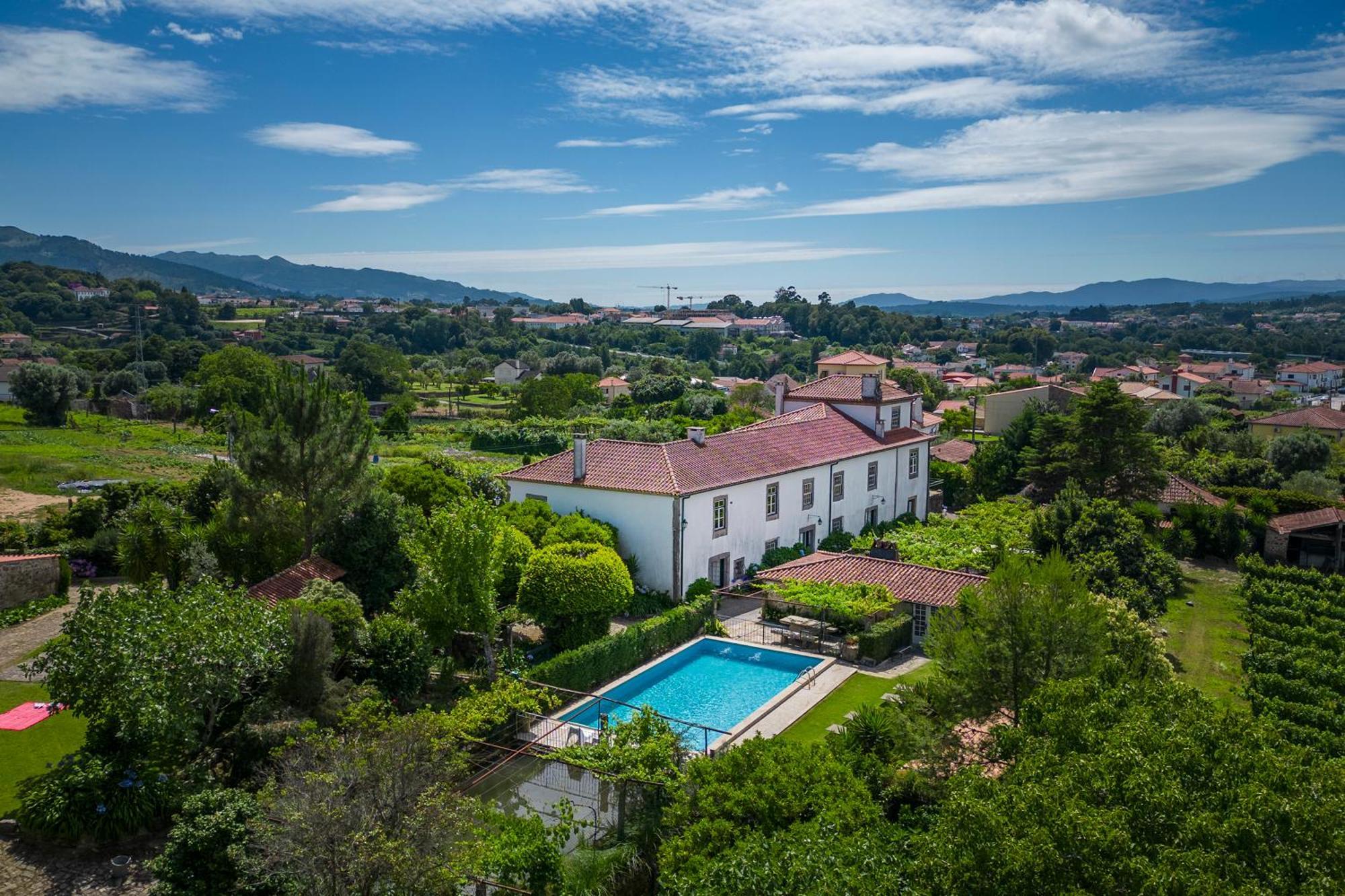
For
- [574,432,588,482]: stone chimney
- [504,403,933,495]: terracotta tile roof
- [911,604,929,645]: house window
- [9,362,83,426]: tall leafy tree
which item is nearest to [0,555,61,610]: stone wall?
[504,403,933,495]: terracotta tile roof

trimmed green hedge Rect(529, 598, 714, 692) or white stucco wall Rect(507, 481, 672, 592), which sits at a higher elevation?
white stucco wall Rect(507, 481, 672, 592)

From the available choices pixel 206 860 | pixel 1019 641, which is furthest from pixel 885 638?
pixel 206 860

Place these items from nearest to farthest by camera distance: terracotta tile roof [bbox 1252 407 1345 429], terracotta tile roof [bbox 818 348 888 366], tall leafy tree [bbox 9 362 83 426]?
terracotta tile roof [bbox 818 348 888 366] < terracotta tile roof [bbox 1252 407 1345 429] < tall leafy tree [bbox 9 362 83 426]

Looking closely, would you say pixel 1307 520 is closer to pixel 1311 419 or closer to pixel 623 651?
pixel 623 651

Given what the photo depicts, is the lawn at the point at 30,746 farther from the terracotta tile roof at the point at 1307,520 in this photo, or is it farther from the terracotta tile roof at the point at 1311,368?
the terracotta tile roof at the point at 1311,368

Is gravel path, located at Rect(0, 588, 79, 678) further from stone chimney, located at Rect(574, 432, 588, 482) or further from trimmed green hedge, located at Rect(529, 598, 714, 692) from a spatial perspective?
stone chimney, located at Rect(574, 432, 588, 482)

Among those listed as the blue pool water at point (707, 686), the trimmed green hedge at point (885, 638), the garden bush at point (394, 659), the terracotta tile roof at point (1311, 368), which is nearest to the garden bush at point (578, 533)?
the blue pool water at point (707, 686)
